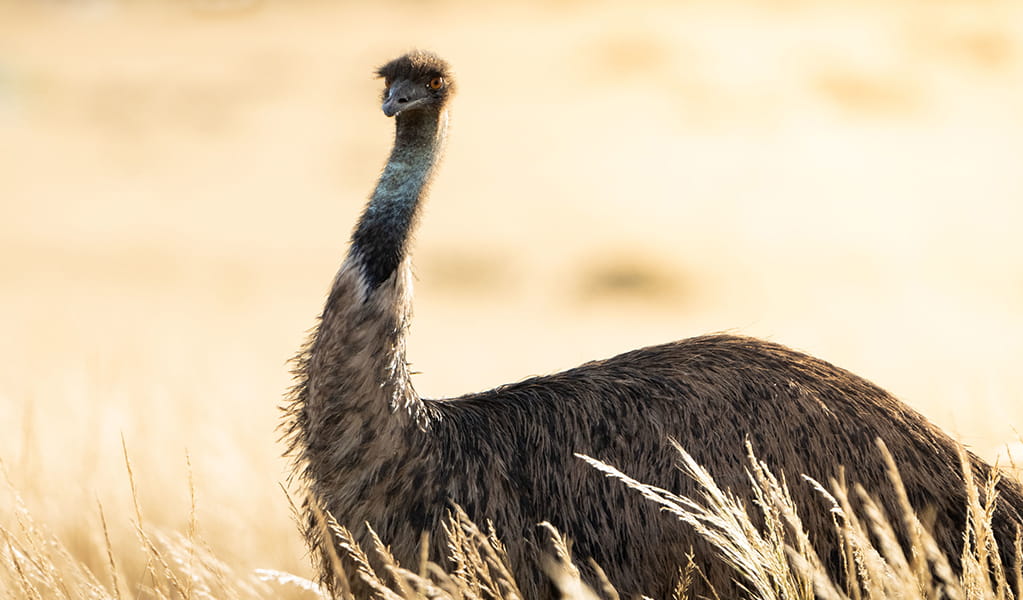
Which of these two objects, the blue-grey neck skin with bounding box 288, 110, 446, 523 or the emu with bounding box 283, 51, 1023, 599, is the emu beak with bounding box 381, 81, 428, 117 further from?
the blue-grey neck skin with bounding box 288, 110, 446, 523

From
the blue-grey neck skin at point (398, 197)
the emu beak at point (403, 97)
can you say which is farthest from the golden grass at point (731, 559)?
the emu beak at point (403, 97)

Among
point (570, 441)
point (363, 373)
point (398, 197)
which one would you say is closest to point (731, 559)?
point (570, 441)

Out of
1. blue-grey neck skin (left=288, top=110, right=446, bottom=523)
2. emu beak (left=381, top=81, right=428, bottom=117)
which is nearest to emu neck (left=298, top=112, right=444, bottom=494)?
blue-grey neck skin (left=288, top=110, right=446, bottom=523)

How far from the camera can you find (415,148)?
4.66m

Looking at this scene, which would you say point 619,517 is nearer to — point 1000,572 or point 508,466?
point 508,466

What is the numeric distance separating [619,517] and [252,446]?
430cm

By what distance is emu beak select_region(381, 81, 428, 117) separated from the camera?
4508 millimetres

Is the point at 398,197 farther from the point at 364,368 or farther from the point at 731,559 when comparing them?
the point at 731,559

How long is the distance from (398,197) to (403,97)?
39 cm

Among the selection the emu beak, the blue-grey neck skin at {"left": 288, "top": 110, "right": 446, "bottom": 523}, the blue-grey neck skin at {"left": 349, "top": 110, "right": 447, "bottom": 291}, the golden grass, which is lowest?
the golden grass

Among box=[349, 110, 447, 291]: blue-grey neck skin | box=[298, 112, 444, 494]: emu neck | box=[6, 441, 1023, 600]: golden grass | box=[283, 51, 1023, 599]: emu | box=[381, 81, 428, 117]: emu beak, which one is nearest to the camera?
box=[6, 441, 1023, 600]: golden grass

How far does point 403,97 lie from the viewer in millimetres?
4594

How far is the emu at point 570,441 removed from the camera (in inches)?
162

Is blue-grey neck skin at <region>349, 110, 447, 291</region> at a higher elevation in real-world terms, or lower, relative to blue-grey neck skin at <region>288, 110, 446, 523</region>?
higher
